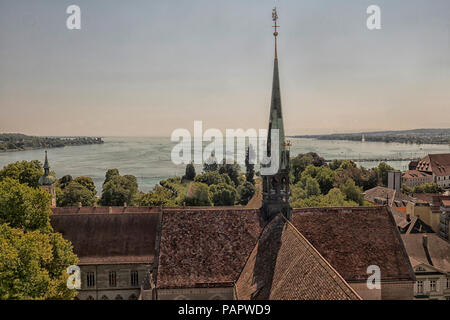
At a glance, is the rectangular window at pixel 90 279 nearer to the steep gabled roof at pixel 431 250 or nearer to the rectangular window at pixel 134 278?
the rectangular window at pixel 134 278

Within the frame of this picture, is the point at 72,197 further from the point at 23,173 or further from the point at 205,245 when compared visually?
the point at 205,245

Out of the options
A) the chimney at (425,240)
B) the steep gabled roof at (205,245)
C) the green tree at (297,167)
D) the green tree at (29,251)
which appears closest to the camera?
the green tree at (29,251)

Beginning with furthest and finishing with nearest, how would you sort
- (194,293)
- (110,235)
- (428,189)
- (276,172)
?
1. (428,189)
2. (110,235)
3. (276,172)
4. (194,293)

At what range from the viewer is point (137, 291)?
31750 mm

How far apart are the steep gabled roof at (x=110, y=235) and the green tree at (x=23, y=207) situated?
6.79 metres

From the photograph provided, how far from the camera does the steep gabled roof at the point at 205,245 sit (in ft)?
72.3

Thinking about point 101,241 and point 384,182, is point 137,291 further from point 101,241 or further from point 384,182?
point 384,182

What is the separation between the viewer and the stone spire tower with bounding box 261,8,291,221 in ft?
79.7

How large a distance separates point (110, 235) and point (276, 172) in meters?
16.8

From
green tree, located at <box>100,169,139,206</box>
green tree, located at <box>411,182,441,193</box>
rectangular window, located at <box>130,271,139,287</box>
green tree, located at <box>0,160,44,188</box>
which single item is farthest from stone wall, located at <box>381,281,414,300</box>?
green tree, located at <box>411,182,441,193</box>

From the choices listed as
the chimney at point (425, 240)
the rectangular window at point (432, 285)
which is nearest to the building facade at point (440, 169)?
the chimney at point (425, 240)

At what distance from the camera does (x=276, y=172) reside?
24438 mm

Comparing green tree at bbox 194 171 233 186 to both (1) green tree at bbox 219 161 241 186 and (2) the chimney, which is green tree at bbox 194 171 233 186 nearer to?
(1) green tree at bbox 219 161 241 186

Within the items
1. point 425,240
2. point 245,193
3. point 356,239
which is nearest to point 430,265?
point 425,240
